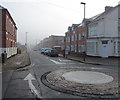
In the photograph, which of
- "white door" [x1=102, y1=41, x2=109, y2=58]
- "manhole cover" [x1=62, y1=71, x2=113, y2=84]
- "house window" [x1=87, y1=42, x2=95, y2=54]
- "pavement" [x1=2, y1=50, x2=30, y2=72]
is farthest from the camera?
"house window" [x1=87, y1=42, x2=95, y2=54]

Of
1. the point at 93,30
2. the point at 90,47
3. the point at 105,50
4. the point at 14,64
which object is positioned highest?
the point at 93,30

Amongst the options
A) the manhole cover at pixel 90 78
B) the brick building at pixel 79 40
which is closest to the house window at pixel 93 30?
the brick building at pixel 79 40

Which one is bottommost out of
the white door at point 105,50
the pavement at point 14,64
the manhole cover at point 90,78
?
the manhole cover at point 90,78

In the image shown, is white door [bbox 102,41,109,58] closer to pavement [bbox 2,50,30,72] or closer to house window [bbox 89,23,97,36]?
house window [bbox 89,23,97,36]

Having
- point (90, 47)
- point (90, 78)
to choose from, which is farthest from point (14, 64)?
point (90, 47)

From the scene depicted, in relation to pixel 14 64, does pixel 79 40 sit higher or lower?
higher

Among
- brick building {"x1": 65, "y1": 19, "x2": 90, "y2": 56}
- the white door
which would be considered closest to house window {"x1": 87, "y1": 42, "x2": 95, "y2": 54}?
the white door

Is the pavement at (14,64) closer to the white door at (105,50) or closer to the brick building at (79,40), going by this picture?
the white door at (105,50)

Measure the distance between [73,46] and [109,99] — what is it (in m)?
37.4

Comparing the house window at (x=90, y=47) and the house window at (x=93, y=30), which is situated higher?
the house window at (x=93, y=30)

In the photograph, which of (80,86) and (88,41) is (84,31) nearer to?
(88,41)

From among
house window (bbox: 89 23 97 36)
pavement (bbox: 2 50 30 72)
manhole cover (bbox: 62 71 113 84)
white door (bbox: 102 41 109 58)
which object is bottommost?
manhole cover (bbox: 62 71 113 84)

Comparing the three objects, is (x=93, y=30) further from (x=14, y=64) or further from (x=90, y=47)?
(x=14, y=64)

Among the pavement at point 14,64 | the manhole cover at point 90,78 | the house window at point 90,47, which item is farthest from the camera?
the house window at point 90,47
